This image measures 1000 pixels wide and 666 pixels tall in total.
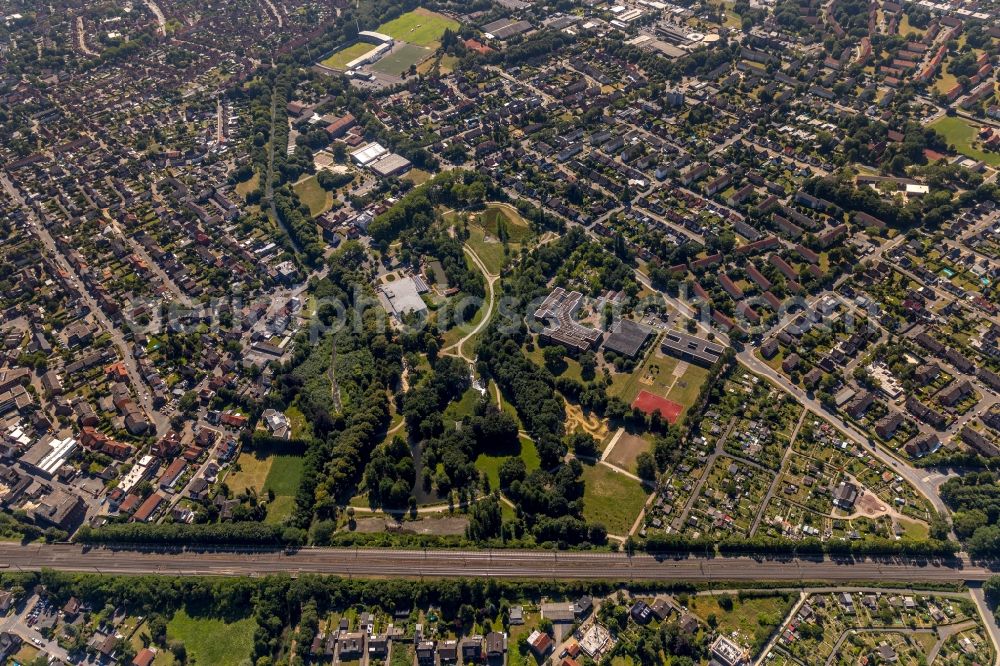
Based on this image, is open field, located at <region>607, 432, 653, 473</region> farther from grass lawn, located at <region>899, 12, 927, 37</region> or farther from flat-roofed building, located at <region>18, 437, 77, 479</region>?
grass lawn, located at <region>899, 12, 927, 37</region>

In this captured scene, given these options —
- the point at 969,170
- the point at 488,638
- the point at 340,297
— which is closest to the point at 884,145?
the point at 969,170

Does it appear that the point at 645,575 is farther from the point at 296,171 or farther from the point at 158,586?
the point at 296,171

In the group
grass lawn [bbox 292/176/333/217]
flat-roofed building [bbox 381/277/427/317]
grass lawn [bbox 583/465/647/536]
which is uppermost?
grass lawn [bbox 292/176/333/217]

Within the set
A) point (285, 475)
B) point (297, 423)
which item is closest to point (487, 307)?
point (297, 423)

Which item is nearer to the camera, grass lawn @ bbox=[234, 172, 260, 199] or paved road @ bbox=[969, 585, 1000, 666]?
paved road @ bbox=[969, 585, 1000, 666]

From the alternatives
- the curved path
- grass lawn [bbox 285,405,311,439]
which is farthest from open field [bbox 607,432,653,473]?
grass lawn [bbox 285,405,311,439]

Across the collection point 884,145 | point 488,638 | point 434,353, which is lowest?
point 488,638

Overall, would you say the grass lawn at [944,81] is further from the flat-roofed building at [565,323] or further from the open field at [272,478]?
the open field at [272,478]
